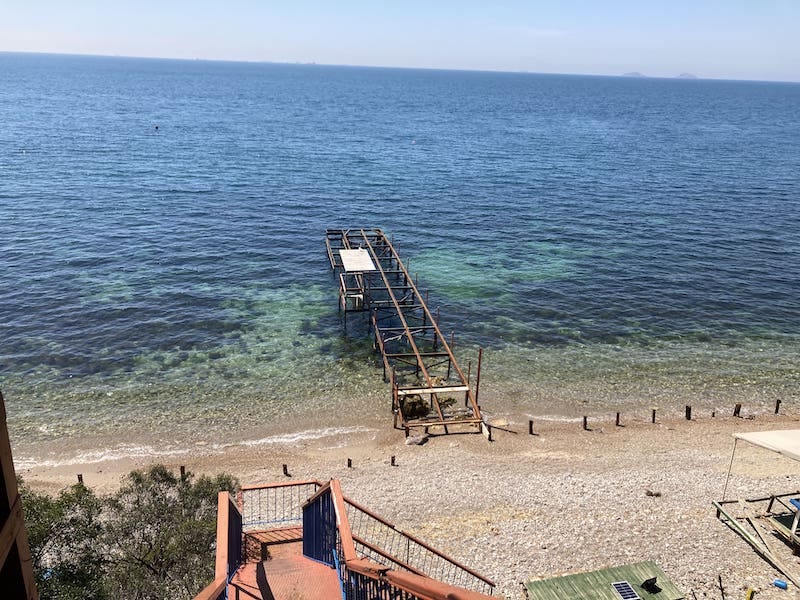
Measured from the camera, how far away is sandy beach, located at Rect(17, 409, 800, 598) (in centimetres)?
1939

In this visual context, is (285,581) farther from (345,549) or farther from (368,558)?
(345,549)

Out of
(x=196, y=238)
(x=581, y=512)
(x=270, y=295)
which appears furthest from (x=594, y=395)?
(x=196, y=238)

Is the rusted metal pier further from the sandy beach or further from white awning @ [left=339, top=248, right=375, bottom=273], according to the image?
the sandy beach

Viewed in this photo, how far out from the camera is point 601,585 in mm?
17484

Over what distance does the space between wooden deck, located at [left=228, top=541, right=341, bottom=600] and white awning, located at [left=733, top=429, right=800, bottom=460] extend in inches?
657

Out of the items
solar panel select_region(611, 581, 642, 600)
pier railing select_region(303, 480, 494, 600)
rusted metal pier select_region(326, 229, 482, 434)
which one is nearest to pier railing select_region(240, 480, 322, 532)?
pier railing select_region(303, 480, 494, 600)

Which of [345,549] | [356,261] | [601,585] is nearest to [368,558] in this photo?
[345,549]

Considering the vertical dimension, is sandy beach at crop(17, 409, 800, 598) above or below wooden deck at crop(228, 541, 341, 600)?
below

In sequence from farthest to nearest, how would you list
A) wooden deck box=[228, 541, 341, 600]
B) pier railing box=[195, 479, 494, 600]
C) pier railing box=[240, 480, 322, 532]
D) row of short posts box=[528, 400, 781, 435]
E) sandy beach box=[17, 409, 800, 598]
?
row of short posts box=[528, 400, 781, 435] < pier railing box=[240, 480, 322, 532] < sandy beach box=[17, 409, 800, 598] < wooden deck box=[228, 541, 341, 600] < pier railing box=[195, 479, 494, 600]

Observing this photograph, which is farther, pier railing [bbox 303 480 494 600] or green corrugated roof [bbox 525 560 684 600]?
green corrugated roof [bbox 525 560 684 600]

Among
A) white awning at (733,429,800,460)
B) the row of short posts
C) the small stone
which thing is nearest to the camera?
white awning at (733,429,800,460)

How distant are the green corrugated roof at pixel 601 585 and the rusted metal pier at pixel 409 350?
1167 cm

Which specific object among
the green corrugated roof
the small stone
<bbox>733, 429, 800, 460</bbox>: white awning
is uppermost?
<bbox>733, 429, 800, 460</bbox>: white awning

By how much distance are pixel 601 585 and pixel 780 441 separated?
9.14 metres
